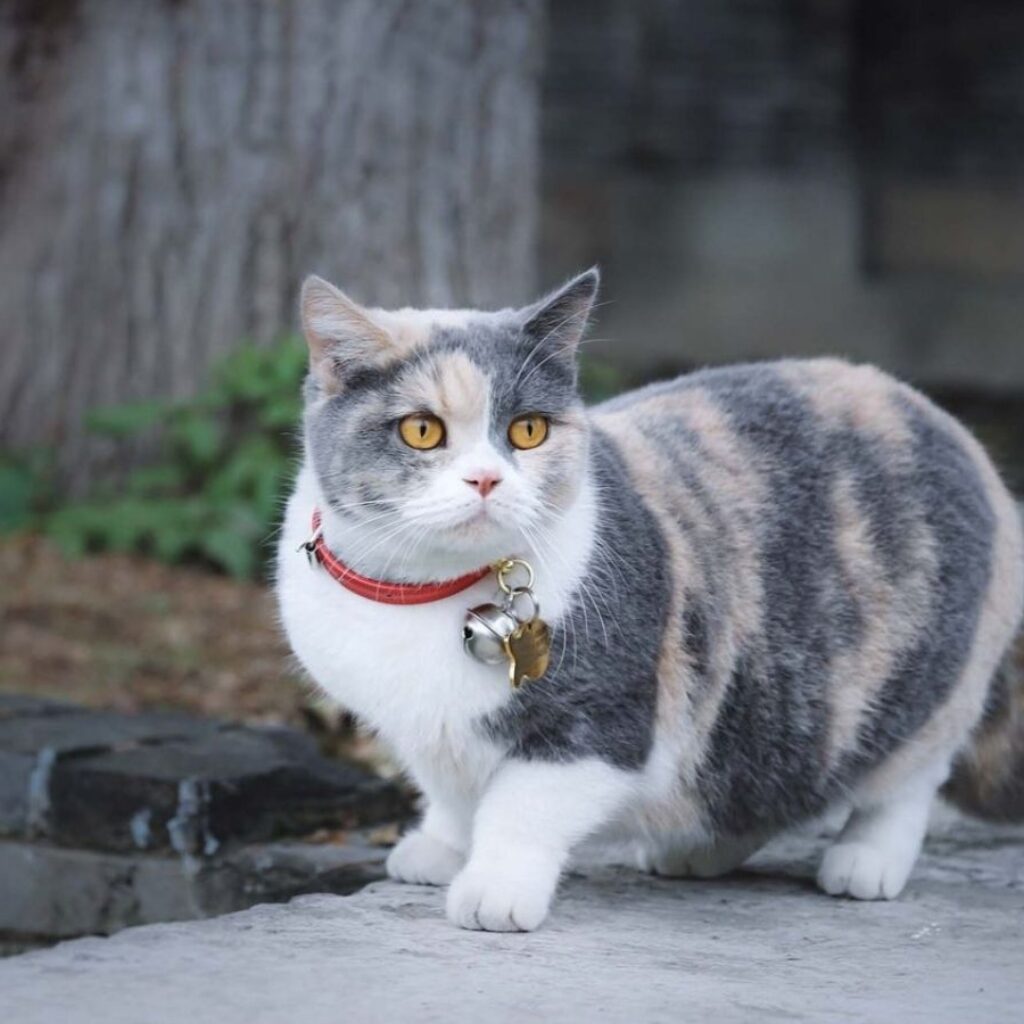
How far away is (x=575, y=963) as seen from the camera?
259cm

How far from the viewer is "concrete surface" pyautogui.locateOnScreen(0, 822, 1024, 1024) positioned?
2.35 meters

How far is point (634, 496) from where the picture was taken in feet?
9.84

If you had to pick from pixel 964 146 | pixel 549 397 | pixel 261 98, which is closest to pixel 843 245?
pixel 964 146

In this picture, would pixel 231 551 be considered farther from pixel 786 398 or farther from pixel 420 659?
pixel 420 659

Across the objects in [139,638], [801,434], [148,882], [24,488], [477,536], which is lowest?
[148,882]

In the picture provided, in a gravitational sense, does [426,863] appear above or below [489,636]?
below

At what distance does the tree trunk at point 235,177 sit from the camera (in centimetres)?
576

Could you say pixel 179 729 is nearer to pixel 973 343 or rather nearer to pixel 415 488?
pixel 415 488

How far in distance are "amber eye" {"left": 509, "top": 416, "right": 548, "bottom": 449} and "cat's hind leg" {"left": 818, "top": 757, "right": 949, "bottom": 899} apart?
0.97 metres

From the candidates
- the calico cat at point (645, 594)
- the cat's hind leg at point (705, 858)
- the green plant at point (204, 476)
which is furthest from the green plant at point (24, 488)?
the cat's hind leg at point (705, 858)

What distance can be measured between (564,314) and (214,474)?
10.3ft

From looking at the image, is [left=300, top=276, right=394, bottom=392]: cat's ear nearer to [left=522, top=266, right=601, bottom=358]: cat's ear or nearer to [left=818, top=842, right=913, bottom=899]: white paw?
[left=522, top=266, right=601, bottom=358]: cat's ear

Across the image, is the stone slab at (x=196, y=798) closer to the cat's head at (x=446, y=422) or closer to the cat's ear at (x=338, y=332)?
the cat's head at (x=446, y=422)

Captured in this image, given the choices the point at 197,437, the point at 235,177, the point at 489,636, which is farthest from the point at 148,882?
the point at 235,177
